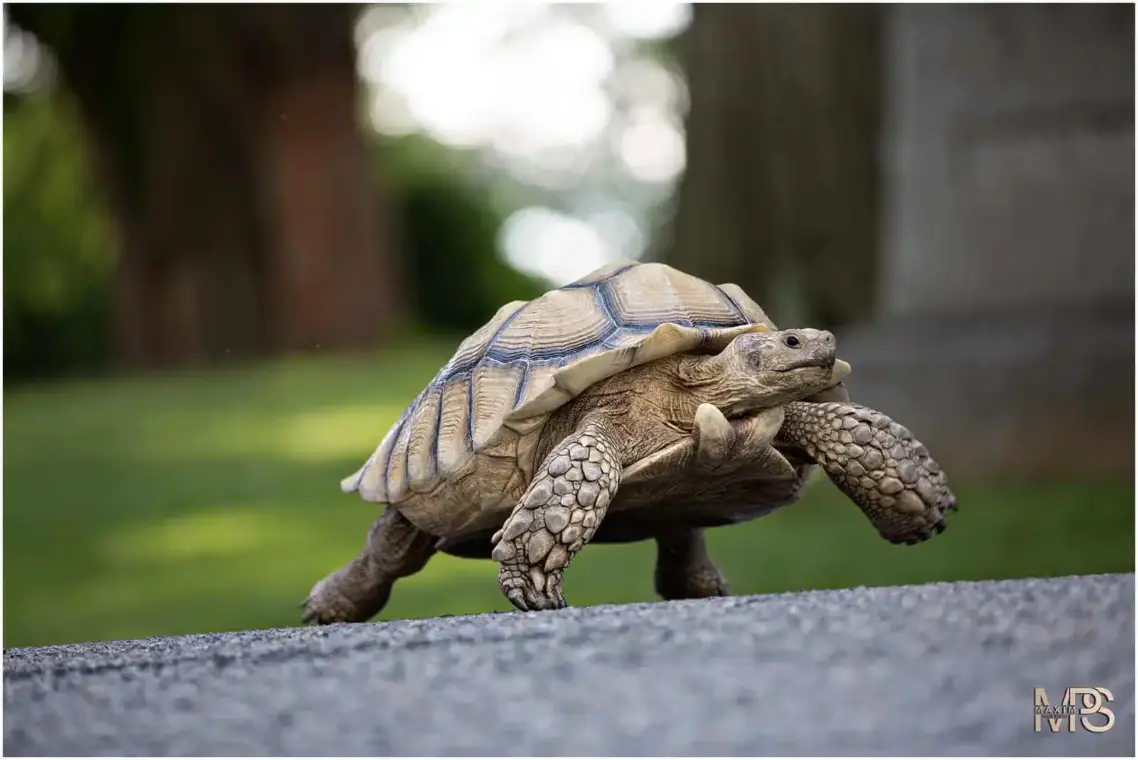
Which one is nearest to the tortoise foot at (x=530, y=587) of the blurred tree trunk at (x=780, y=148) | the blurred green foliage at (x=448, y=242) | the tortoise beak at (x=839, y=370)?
the tortoise beak at (x=839, y=370)

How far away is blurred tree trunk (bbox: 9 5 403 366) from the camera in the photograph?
14.5 meters

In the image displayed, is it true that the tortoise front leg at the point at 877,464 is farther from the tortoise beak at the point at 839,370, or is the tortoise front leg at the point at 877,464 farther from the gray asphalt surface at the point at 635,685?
the gray asphalt surface at the point at 635,685

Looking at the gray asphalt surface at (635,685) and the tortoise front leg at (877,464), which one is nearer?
the gray asphalt surface at (635,685)

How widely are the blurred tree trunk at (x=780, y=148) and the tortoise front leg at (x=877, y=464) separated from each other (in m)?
7.05

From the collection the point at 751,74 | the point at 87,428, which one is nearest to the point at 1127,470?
the point at 751,74

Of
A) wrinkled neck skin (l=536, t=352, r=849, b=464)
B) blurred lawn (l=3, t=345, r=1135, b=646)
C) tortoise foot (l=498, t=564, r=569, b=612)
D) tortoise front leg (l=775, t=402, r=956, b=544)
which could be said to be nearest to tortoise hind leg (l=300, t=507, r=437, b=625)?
wrinkled neck skin (l=536, t=352, r=849, b=464)

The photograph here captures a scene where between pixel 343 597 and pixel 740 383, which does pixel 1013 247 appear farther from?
pixel 343 597

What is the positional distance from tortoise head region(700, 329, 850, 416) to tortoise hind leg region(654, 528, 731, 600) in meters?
0.80

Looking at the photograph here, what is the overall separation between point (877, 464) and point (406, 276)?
15.0 meters

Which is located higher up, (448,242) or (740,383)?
(740,383)

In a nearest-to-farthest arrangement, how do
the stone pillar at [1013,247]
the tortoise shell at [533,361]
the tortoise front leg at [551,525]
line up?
the tortoise front leg at [551,525] < the tortoise shell at [533,361] < the stone pillar at [1013,247]

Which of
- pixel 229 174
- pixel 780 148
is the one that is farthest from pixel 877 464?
pixel 229 174

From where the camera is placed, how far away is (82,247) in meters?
17.2

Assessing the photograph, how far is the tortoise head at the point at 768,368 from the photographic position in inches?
125
